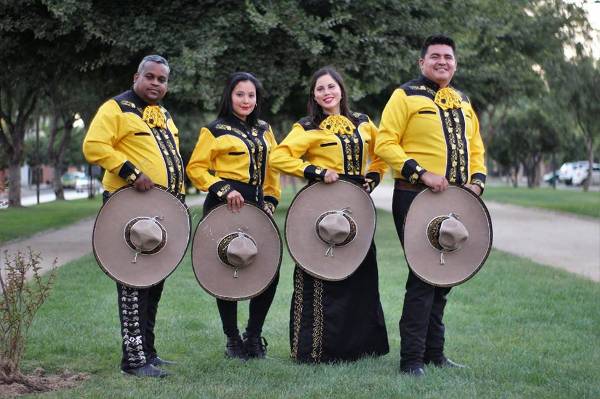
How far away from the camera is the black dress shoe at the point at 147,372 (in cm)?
559

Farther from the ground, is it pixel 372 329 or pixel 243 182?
pixel 243 182

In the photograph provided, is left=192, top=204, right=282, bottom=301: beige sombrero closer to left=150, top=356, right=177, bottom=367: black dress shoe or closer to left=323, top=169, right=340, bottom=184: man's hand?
left=323, top=169, right=340, bottom=184: man's hand

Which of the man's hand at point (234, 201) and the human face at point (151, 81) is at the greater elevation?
the human face at point (151, 81)

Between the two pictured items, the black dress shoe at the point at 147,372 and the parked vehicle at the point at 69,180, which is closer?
the black dress shoe at the point at 147,372

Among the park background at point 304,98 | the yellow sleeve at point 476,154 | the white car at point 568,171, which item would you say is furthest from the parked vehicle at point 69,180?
the yellow sleeve at point 476,154

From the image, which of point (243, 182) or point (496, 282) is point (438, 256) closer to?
point (243, 182)

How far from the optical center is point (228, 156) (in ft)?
19.6

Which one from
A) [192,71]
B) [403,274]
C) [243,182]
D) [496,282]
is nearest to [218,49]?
[192,71]

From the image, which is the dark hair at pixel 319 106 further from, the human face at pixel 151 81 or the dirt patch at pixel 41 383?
the dirt patch at pixel 41 383

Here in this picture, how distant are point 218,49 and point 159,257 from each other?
27.2ft

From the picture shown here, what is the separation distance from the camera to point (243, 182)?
599cm

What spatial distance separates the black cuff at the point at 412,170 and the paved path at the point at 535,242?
6414 mm

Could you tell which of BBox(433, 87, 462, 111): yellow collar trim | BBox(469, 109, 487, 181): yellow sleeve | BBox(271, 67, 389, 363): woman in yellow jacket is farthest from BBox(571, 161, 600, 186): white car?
BBox(433, 87, 462, 111): yellow collar trim

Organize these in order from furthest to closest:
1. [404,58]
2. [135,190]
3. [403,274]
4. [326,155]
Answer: [404,58], [403,274], [326,155], [135,190]
